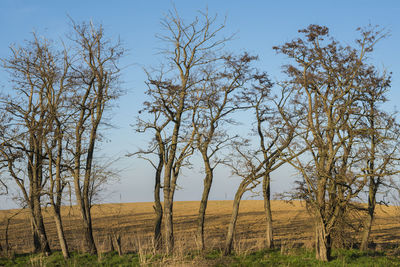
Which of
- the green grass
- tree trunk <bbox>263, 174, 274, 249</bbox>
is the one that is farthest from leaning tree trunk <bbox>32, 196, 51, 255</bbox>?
tree trunk <bbox>263, 174, 274, 249</bbox>

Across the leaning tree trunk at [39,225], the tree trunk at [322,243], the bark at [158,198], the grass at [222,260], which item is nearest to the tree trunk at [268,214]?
the grass at [222,260]

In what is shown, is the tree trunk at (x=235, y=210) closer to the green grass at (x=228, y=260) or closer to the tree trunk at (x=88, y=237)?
the green grass at (x=228, y=260)

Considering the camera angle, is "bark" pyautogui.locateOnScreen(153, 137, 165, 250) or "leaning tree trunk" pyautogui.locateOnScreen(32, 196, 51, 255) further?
"bark" pyautogui.locateOnScreen(153, 137, 165, 250)

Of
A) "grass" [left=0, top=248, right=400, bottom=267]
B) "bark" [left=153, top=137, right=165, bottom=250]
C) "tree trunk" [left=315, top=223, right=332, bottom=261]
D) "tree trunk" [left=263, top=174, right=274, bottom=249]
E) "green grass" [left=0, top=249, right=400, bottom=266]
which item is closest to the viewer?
"grass" [left=0, top=248, right=400, bottom=267]

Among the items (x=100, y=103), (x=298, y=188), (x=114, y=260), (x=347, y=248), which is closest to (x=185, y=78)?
(x=100, y=103)

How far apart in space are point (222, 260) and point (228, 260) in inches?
11.3

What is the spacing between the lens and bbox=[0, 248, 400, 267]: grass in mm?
16406

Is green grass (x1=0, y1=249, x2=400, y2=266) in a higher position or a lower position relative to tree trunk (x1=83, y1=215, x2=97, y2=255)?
lower

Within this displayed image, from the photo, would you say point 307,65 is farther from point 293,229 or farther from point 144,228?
point 144,228

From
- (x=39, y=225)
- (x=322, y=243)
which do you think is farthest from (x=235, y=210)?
(x=39, y=225)

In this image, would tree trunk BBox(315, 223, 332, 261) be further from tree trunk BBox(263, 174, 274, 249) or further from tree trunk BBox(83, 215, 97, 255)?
tree trunk BBox(83, 215, 97, 255)

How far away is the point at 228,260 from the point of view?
1727 cm

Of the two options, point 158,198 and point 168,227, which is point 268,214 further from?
point 158,198

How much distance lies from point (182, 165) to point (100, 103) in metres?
5.52
